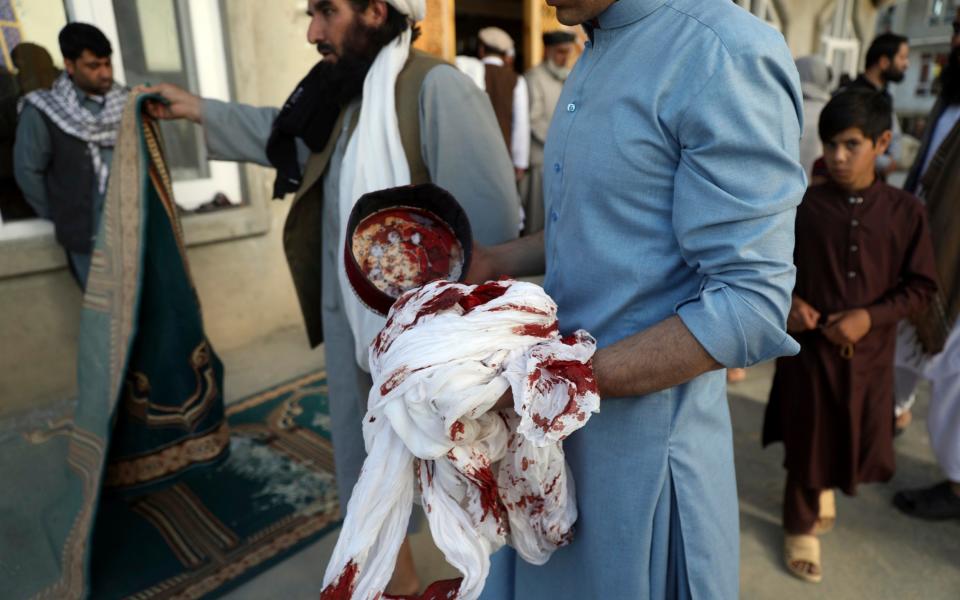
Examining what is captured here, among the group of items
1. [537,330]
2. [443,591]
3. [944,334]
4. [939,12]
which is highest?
[939,12]

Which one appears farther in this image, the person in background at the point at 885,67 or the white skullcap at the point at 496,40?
the white skullcap at the point at 496,40

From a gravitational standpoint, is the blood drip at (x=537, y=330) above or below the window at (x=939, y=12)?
below

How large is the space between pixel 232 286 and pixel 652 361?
4053mm

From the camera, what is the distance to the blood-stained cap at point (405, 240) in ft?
4.16

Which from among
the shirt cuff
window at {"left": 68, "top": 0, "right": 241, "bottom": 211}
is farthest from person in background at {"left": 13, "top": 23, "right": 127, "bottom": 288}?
the shirt cuff

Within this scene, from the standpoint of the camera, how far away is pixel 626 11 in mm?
1050

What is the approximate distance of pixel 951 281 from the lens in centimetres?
262

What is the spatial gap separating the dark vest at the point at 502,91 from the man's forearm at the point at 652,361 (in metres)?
4.44

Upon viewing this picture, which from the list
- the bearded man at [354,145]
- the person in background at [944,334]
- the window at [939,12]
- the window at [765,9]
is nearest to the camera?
the bearded man at [354,145]

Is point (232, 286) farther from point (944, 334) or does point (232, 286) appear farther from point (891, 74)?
point (891, 74)

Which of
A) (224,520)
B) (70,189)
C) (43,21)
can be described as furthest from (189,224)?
(224,520)

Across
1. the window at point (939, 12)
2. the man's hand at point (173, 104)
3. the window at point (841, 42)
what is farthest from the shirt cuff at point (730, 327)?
the window at point (939, 12)

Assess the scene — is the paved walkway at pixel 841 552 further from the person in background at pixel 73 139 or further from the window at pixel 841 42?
the window at pixel 841 42

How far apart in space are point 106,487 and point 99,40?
2.38 meters
